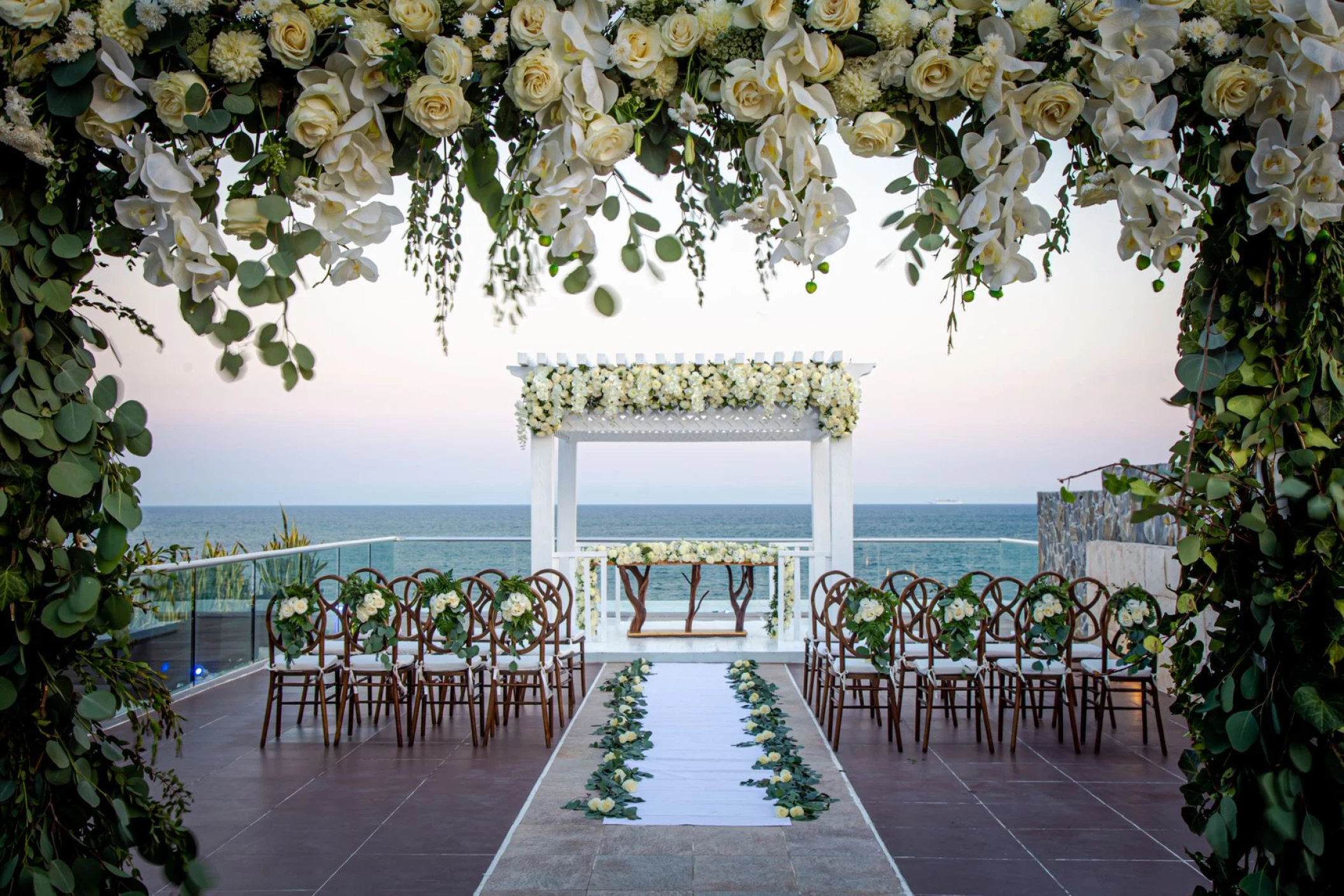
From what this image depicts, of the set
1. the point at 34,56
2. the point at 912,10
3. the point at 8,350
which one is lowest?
the point at 8,350

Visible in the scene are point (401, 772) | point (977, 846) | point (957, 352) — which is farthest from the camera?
point (957, 352)

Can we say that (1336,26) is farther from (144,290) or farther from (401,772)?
(144,290)

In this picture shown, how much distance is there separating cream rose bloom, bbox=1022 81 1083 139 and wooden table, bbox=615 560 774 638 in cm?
722

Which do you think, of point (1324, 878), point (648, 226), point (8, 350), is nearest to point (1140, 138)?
point (648, 226)

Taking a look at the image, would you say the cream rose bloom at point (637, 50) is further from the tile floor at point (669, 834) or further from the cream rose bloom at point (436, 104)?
the tile floor at point (669, 834)

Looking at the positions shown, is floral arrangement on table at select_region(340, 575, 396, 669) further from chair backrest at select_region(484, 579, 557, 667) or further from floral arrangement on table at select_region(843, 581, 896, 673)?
floral arrangement on table at select_region(843, 581, 896, 673)

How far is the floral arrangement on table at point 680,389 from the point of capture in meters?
8.55

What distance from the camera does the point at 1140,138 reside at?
1654 millimetres

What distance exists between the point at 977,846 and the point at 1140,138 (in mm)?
3051

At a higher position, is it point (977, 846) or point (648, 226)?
point (648, 226)

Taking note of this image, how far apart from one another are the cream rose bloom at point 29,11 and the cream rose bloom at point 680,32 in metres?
0.99

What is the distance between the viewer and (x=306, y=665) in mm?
5559

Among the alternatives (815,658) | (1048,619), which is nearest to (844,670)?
(815,658)

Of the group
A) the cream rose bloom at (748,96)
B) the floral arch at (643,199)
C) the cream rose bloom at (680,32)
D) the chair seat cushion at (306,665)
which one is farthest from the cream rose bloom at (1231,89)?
the chair seat cushion at (306,665)
